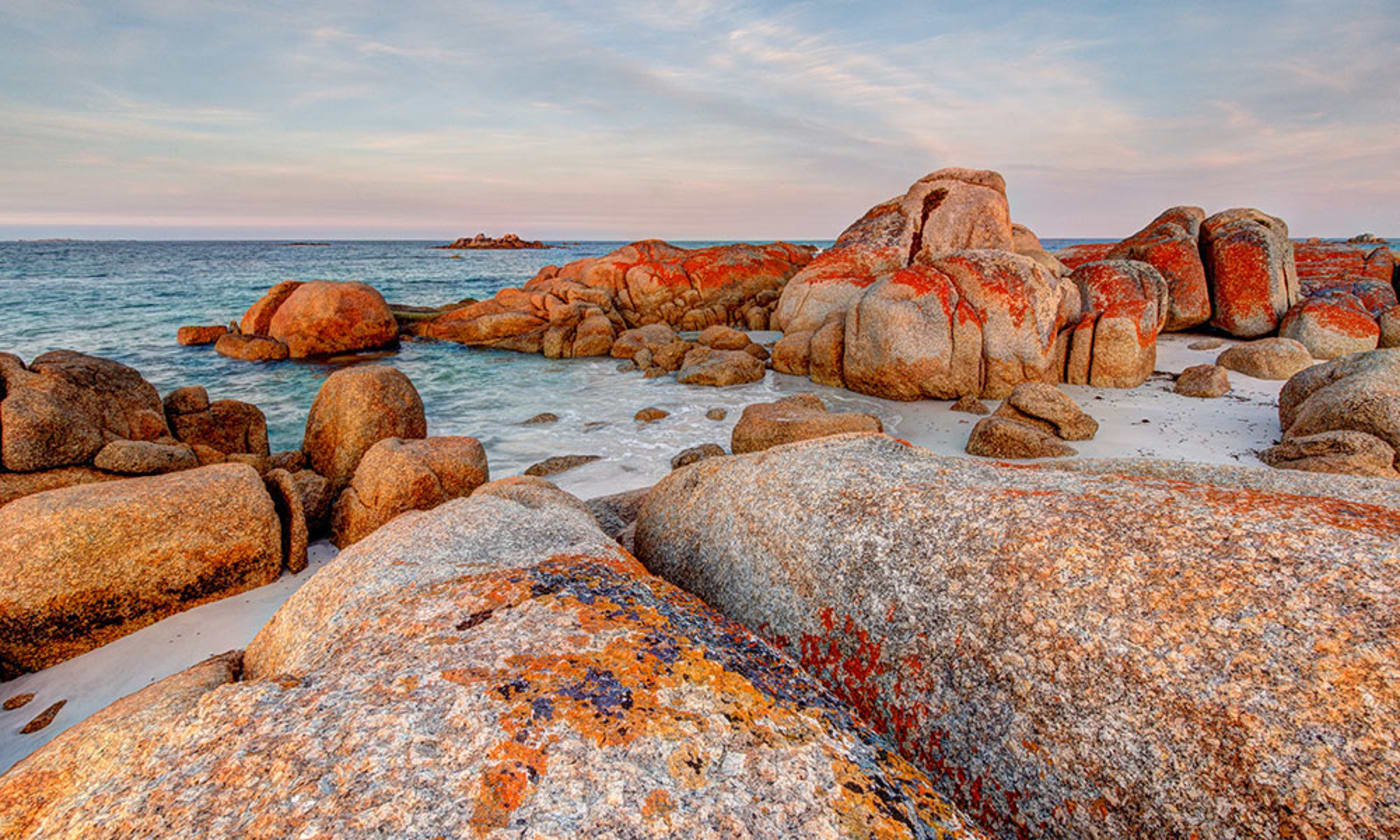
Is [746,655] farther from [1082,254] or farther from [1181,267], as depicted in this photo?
[1082,254]

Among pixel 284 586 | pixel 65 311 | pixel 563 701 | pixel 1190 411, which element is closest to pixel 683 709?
pixel 563 701

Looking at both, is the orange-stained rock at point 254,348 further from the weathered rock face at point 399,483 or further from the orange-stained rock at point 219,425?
the weathered rock face at point 399,483

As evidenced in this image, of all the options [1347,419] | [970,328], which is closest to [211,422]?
[970,328]

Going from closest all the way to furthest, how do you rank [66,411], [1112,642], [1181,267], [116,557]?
[1112,642]
[116,557]
[66,411]
[1181,267]

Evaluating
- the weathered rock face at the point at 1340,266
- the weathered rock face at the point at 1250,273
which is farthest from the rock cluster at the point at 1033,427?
the weathered rock face at the point at 1340,266

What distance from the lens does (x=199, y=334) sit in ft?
70.4

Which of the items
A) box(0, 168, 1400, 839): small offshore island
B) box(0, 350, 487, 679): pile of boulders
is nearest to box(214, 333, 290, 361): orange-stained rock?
box(0, 350, 487, 679): pile of boulders

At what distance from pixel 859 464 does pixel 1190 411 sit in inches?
385

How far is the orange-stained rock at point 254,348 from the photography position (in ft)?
62.7

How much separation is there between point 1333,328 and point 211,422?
68.6 ft

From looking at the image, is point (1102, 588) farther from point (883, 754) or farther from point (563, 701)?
point (563, 701)

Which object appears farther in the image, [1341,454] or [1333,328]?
[1333,328]

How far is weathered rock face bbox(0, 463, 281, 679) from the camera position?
15.1ft

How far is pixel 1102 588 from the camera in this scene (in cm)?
226
